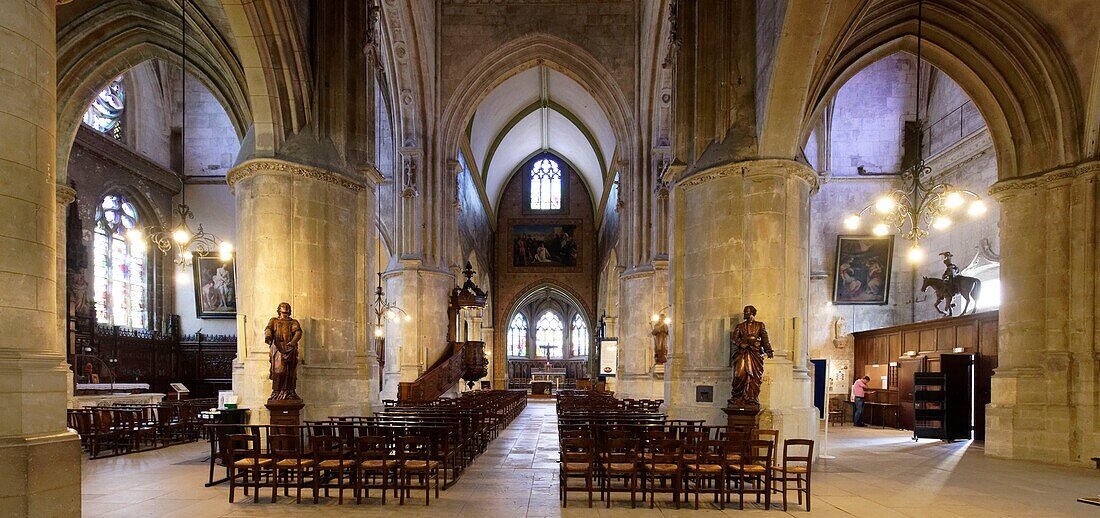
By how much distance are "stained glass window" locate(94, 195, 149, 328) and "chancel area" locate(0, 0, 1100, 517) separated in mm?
115

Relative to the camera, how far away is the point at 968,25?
13.9 metres

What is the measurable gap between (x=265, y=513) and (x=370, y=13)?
10.2 metres

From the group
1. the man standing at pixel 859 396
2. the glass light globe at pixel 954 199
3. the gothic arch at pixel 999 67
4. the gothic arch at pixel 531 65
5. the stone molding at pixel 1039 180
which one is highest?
the gothic arch at pixel 531 65

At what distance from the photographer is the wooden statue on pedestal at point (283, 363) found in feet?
35.7

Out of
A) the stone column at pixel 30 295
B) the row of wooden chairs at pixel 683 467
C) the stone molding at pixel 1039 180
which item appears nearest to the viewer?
the stone column at pixel 30 295

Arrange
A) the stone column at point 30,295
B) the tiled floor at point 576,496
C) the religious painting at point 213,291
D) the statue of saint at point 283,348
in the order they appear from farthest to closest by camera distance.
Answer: the religious painting at point 213,291
the statue of saint at point 283,348
the tiled floor at point 576,496
the stone column at point 30,295

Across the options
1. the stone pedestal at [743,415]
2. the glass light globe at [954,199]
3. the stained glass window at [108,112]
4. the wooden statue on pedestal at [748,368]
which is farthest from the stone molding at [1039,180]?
the stained glass window at [108,112]

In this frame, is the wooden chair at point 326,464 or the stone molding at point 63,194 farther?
the stone molding at point 63,194

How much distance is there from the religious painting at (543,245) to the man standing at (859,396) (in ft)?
84.8

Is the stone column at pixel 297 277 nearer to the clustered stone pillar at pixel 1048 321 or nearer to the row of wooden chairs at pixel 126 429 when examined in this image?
the row of wooden chairs at pixel 126 429

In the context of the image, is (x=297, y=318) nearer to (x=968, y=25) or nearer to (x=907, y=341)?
(x=968, y=25)

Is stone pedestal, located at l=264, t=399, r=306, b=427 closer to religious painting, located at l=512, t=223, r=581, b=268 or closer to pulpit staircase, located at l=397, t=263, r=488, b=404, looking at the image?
pulpit staircase, located at l=397, t=263, r=488, b=404

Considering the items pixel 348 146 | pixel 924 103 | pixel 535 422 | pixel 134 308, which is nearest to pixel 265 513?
pixel 348 146

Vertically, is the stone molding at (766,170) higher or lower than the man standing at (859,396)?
higher
